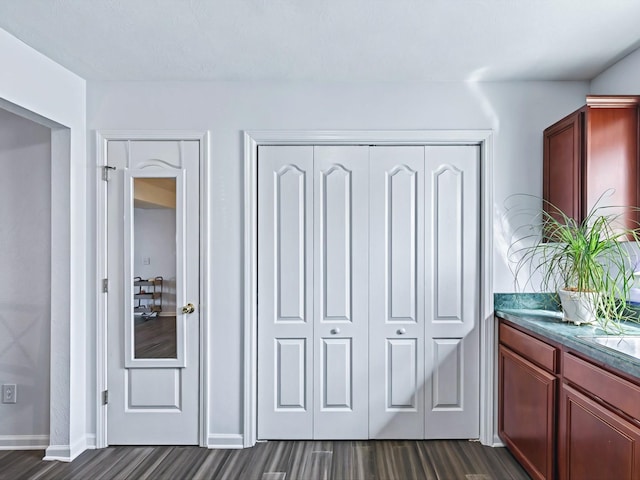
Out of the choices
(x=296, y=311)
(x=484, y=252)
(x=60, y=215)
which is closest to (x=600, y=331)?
(x=484, y=252)

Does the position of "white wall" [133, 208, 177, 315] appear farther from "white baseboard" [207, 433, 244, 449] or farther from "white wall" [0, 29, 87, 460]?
"white baseboard" [207, 433, 244, 449]

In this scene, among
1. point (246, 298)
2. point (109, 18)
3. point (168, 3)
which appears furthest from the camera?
point (246, 298)

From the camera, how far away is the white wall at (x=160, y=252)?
8.84 ft

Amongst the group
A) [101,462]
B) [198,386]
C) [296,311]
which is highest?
[296,311]

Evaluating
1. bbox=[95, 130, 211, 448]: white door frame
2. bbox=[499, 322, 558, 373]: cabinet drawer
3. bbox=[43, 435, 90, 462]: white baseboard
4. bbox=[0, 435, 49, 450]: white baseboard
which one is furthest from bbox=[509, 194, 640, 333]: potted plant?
bbox=[0, 435, 49, 450]: white baseboard

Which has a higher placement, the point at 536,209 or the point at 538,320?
the point at 536,209

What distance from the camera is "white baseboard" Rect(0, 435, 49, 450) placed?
267cm

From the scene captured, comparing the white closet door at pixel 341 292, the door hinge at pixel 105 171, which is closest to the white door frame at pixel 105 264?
the door hinge at pixel 105 171

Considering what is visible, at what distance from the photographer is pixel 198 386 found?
268 cm

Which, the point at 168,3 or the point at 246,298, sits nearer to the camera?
the point at 168,3

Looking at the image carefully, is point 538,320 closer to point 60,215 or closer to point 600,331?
point 600,331

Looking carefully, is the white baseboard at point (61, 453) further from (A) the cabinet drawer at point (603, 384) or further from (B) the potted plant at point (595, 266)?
(B) the potted plant at point (595, 266)

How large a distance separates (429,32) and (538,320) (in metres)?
1.72

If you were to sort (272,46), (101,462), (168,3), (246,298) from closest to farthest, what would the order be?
(168,3), (272,46), (101,462), (246,298)
